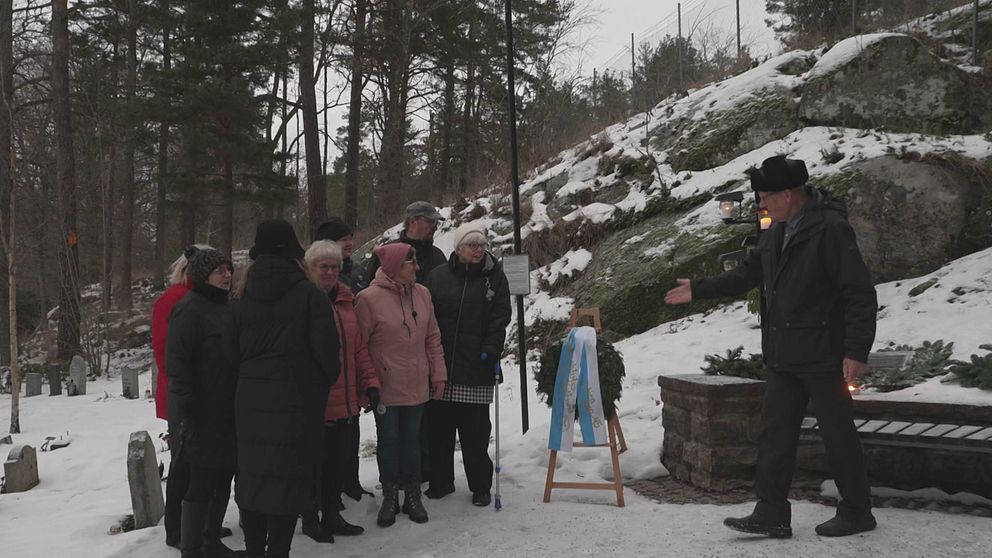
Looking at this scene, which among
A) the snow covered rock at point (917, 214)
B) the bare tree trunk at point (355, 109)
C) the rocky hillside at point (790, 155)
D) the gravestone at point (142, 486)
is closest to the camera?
the gravestone at point (142, 486)

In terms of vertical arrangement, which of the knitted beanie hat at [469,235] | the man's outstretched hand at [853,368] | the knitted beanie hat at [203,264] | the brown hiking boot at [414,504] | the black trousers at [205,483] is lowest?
the brown hiking boot at [414,504]

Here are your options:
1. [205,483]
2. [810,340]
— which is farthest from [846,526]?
[205,483]

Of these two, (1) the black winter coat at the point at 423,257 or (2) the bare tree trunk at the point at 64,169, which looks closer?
(1) the black winter coat at the point at 423,257

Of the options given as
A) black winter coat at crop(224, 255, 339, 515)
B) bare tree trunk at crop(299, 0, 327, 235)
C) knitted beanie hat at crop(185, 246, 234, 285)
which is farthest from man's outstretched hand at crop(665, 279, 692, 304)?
bare tree trunk at crop(299, 0, 327, 235)

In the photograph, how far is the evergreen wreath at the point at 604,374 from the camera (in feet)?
15.6

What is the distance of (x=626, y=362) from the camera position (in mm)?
7930

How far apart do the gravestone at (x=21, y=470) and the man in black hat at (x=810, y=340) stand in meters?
6.41

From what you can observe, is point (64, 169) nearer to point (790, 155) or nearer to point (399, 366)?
point (399, 366)

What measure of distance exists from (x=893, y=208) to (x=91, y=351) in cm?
1649

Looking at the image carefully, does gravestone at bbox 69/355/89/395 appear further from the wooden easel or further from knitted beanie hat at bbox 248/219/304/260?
knitted beanie hat at bbox 248/219/304/260

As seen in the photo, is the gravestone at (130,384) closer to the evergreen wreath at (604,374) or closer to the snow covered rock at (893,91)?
the evergreen wreath at (604,374)

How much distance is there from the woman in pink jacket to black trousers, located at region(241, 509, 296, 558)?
0.97m

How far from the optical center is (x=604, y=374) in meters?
4.80

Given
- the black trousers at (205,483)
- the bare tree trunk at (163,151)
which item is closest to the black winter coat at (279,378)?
the black trousers at (205,483)
